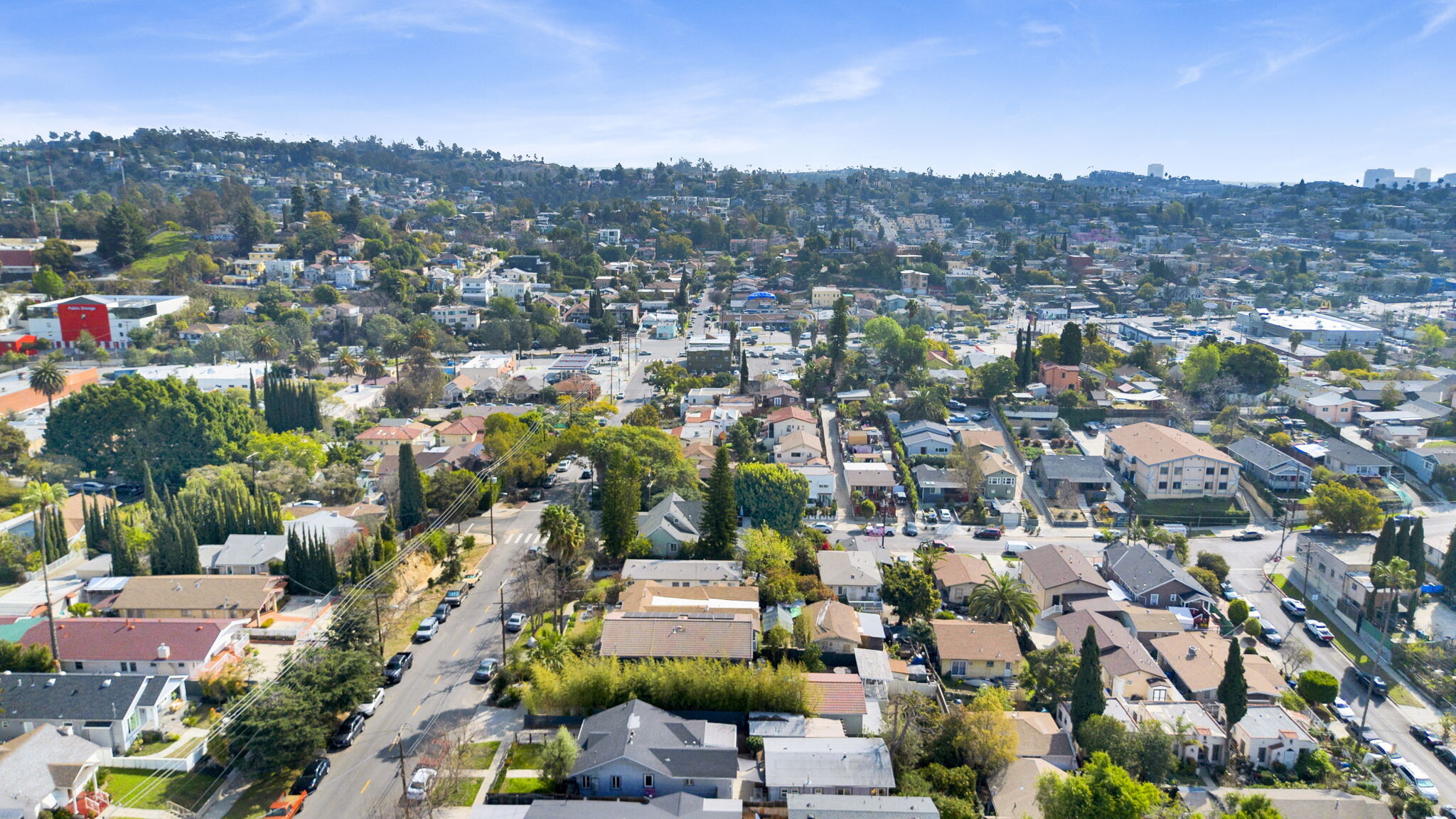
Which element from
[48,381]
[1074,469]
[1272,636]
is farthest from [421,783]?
[48,381]

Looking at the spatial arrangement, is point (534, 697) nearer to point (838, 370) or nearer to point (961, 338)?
point (838, 370)

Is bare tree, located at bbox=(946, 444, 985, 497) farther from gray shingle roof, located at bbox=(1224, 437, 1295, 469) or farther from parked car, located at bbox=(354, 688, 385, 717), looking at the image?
parked car, located at bbox=(354, 688, 385, 717)

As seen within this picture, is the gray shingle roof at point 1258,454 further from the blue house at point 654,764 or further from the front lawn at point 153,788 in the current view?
the front lawn at point 153,788

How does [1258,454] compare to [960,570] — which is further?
[1258,454]

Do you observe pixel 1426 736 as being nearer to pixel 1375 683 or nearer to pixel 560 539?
pixel 1375 683

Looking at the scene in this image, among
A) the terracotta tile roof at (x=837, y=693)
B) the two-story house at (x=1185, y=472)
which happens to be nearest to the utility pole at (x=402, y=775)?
the terracotta tile roof at (x=837, y=693)

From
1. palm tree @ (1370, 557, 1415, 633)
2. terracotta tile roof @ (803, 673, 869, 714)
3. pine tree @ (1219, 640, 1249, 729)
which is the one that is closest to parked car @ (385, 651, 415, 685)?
terracotta tile roof @ (803, 673, 869, 714)

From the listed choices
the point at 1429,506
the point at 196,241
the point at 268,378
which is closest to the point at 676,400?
the point at 268,378
